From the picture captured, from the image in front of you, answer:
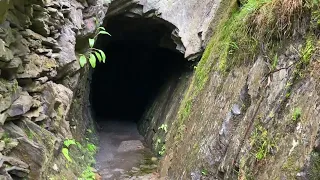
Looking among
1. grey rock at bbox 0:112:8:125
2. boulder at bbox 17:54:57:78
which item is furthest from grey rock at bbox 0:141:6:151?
boulder at bbox 17:54:57:78

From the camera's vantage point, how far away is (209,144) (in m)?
4.95

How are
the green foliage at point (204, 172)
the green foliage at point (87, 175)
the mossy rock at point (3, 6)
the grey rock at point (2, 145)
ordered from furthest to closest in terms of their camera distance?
the green foliage at point (87, 175) → the green foliage at point (204, 172) → the grey rock at point (2, 145) → the mossy rock at point (3, 6)

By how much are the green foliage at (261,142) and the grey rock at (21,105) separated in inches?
104

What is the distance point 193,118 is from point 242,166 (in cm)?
248

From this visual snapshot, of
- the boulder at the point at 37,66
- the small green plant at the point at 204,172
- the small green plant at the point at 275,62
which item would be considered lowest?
the small green plant at the point at 204,172

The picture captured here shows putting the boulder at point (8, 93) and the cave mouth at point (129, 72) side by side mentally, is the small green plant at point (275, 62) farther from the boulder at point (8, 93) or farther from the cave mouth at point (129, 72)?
the cave mouth at point (129, 72)

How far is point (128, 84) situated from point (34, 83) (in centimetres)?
1518

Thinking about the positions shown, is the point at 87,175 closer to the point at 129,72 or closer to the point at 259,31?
the point at 259,31

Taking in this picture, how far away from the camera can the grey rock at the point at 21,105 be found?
13.1ft

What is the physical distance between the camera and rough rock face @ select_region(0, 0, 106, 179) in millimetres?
3822

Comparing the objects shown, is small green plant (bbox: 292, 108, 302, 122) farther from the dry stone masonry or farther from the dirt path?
the dirt path

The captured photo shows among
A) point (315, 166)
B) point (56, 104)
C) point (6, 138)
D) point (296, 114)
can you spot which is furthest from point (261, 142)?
point (56, 104)

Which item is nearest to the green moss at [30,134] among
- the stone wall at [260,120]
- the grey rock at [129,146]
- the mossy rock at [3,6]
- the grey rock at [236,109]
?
the mossy rock at [3,6]

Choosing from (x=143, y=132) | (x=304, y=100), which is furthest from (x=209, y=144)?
(x=143, y=132)
